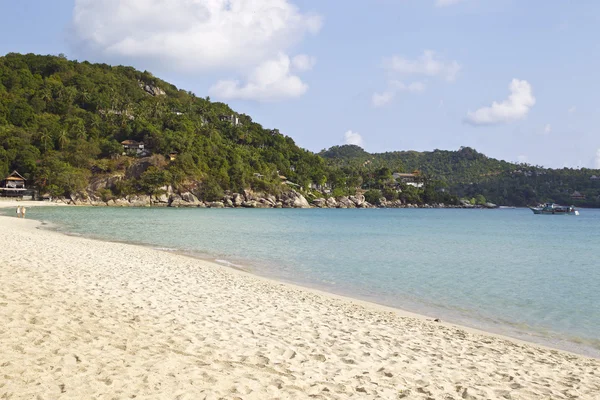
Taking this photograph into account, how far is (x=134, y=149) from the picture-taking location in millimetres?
112750

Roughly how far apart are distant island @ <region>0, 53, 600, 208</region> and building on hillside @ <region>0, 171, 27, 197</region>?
30 centimetres

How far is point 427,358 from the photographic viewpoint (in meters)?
6.77

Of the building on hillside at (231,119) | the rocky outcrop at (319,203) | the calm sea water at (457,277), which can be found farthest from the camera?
the building on hillside at (231,119)

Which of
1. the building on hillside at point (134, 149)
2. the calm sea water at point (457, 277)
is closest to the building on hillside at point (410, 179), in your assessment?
the building on hillside at point (134, 149)

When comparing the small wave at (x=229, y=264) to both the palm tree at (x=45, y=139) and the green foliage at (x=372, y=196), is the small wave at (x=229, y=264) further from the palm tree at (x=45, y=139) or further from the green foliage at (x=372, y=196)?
the green foliage at (x=372, y=196)

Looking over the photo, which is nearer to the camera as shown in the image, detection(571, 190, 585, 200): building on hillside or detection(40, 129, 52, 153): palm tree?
detection(40, 129, 52, 153): palm tree

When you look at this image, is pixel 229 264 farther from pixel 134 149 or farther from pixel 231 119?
pixel 231 119

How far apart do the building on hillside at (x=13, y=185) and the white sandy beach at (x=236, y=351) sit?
92.5m

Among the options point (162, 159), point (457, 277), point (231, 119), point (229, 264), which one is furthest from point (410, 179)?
point (229, 264)

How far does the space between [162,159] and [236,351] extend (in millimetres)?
108062

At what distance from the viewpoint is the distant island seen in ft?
318

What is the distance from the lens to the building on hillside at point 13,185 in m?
87.4

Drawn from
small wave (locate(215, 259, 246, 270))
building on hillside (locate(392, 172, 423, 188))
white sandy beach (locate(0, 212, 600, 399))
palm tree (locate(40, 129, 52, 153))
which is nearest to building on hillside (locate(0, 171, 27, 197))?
palm tree (locate(40, 129, 52, 153))

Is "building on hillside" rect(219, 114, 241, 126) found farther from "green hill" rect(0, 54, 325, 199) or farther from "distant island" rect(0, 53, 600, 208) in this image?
"distant island" rect(0, 53, 600, 208)
